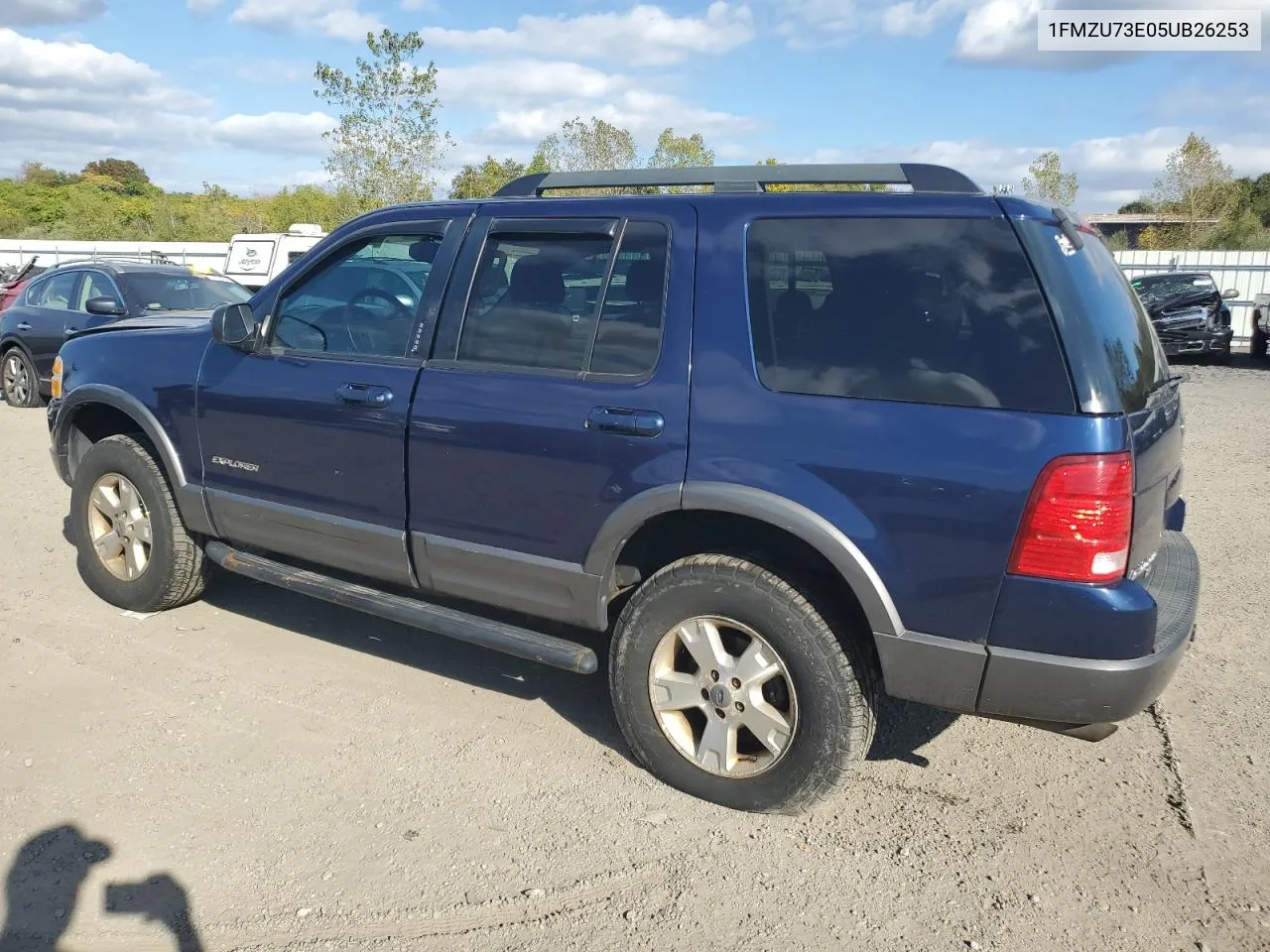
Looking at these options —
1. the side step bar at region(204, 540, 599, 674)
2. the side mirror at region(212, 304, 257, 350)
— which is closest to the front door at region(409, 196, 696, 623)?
the side step bar at region(204, 540, 599, 674)

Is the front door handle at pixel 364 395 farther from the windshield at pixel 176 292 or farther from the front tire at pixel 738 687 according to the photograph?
the windshield at pixel 176 292

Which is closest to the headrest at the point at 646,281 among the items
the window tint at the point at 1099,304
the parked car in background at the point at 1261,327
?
the window tint at the point at 1099,304

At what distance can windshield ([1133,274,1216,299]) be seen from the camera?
1827 centimetres

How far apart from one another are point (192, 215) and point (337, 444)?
163ft

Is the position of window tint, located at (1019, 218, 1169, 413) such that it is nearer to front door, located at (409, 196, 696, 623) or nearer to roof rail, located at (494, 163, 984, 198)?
roof rail, located at (494, 163, 984, 198)

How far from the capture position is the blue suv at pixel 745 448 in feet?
9.14

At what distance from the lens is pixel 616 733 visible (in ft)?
13.1

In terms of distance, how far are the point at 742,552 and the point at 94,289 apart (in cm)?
1053

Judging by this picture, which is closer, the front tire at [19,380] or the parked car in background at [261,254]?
the front tire at [19,380]

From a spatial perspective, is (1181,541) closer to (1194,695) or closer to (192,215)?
(1194,695)

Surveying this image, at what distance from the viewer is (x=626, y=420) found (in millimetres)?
3336

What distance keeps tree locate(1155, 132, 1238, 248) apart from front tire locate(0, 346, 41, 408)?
34837 millimetres

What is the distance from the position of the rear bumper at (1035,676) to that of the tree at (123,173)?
86.4 metres

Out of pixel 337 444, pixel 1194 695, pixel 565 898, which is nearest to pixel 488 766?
pixel 565 898
